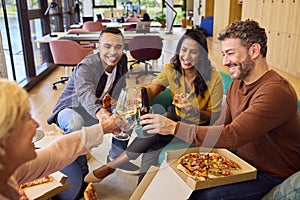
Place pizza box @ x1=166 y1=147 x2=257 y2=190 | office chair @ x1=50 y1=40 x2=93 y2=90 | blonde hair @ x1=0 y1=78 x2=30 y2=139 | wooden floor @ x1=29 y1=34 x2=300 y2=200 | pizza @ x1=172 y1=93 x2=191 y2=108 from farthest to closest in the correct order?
office chair @ x1=50 y1=40 x2=93 y2=90, wooden floor @ x1=29 y1=34 x2=300 y2=200, pizza @ x1=172 y1=93 x2=191 y2=108, pizza box @ x1=166 y1=147 x2=257 y2=190, blonde hair @ x1=0 y1=78 x2=30 y2=139

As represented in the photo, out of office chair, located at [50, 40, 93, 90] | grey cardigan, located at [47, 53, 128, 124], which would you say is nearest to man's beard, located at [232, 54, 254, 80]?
grey cardigan, located at [47, 53, 128, 124]

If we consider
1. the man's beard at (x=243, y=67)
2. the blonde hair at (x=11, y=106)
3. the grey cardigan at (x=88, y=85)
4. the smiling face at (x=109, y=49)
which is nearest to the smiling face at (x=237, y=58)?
the man's beard at (x=243, y=67)

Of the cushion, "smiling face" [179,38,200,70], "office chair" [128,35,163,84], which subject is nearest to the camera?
the cushion

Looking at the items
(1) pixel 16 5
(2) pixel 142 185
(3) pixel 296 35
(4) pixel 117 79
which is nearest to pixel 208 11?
(3) pixel 296 35

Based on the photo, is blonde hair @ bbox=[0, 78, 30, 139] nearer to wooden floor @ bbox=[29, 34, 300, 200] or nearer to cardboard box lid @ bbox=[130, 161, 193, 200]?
wooden floor @ bbox=[29, 34, 300, 200]

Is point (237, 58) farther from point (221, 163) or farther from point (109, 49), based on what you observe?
point (109, 49)

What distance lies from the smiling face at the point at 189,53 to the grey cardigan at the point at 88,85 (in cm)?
46

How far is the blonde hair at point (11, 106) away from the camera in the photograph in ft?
2.13

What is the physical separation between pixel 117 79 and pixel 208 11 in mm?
9301

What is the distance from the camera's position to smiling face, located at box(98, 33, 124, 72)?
7.11ft

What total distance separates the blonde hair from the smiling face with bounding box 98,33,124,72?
1.49 meters

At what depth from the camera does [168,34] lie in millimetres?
5137

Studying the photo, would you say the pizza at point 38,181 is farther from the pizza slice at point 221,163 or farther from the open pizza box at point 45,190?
the pizza slice at point 221,163

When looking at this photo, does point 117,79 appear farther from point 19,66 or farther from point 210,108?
point 19,66
